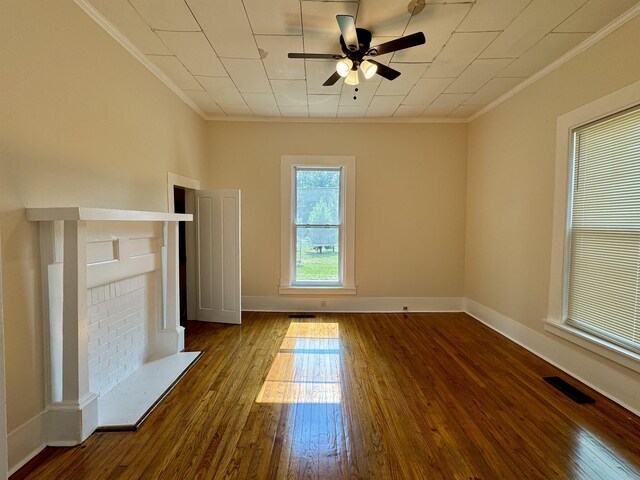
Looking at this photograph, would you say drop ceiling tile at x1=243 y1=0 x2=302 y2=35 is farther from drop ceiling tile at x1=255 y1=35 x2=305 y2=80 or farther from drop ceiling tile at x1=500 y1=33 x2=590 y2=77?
drop ceiling tile at x1=500 y1=33 x2=590 y2=77

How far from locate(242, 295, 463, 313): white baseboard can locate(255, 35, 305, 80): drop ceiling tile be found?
118 inches

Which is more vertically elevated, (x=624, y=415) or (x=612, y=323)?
(x=612, y=323)

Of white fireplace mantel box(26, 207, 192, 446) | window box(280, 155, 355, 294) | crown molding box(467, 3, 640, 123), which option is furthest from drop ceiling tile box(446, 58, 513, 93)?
white fireplace mantel box(26, 207, 192, 446)

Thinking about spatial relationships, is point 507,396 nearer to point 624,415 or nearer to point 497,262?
point 624,415

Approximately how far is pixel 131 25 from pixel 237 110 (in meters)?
1.83

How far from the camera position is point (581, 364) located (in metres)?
2.59

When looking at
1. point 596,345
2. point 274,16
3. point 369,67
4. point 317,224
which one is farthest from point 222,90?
point 596,345

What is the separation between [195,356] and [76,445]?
1.23m

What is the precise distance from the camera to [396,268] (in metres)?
4.59

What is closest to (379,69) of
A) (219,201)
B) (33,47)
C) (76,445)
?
(33,47)

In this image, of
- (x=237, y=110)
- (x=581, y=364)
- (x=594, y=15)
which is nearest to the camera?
(x=594, y=15)

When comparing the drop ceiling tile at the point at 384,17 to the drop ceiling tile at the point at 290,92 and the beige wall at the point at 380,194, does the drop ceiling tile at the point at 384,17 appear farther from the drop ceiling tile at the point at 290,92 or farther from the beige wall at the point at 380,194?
the beige wall at the point at 380,194

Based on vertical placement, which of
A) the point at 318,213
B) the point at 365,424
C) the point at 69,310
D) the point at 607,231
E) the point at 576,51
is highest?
the point at 576,51

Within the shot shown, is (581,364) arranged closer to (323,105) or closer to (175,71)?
(323,105)
